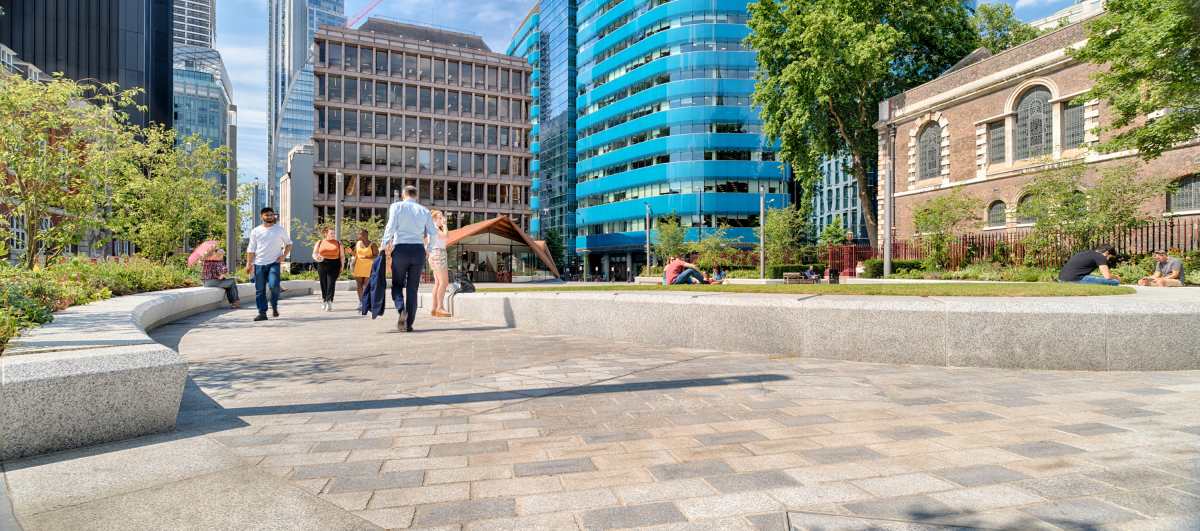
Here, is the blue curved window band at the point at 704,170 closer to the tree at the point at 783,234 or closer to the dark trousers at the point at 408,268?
the tree at the point at 783,234

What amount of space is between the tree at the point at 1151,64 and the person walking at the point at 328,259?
19691mm

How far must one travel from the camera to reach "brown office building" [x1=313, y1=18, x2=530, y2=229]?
6544 centimetres

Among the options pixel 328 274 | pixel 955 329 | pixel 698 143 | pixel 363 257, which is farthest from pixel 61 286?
pixel 698 143

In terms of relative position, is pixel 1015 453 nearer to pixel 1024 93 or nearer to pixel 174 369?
pixel 174 369

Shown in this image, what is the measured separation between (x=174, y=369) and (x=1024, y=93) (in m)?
33.3

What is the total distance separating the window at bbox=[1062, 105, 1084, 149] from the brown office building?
56086 millimetres

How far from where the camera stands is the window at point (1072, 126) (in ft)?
82.2

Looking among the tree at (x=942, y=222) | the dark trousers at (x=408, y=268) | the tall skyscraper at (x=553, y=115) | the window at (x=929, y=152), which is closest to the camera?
the dark trousers at (x=408, y=268)

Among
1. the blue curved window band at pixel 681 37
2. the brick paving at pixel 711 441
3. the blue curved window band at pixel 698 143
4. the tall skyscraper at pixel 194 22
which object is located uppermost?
the tall skyscraper at pixel 194 22

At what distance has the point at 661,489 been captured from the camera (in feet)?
8.23

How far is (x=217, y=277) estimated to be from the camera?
13328 millimetres

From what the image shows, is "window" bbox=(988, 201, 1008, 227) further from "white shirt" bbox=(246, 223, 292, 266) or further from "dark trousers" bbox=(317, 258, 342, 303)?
"white shirt" bbox=(246, 223, 292, 266)

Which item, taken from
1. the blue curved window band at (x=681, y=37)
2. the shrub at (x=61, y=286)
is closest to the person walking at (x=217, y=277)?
the shrub at (x=61, y=286)

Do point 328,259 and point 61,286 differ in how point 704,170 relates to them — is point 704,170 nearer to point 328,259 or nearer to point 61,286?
point 328,259
